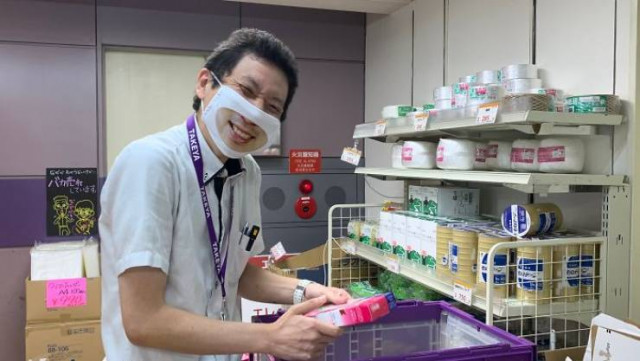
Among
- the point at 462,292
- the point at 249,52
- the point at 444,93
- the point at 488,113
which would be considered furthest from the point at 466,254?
the point at 249,52

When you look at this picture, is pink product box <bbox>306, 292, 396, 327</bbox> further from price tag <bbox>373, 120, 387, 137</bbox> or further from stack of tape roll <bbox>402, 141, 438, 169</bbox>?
price tag <bbox>373, 120, 387, 137</bbox>

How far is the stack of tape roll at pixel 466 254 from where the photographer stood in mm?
1950

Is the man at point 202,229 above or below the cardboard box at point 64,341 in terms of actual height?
above

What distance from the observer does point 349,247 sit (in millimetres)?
3043

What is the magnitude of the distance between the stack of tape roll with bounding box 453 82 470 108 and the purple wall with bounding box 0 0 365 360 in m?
2.03

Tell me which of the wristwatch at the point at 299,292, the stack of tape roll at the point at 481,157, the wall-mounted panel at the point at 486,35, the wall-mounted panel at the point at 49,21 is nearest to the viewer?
the wristwatch at the point at 299,292

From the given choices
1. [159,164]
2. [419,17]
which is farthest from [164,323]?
[419,17]

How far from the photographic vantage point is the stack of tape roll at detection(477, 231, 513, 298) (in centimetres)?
177

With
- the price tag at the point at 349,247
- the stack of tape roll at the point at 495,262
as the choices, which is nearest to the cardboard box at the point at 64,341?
the price tag at the point at 349,247

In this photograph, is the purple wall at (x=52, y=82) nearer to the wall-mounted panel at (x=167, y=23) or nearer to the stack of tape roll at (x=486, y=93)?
the wall-mounted panel at (x=167, y=23)

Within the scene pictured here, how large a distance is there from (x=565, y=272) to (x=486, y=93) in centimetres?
71

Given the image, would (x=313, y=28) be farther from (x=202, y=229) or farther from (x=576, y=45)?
(x=202, y=229)

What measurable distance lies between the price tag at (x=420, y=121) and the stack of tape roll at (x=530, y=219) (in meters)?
0.62

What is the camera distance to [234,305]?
58.9 inches
